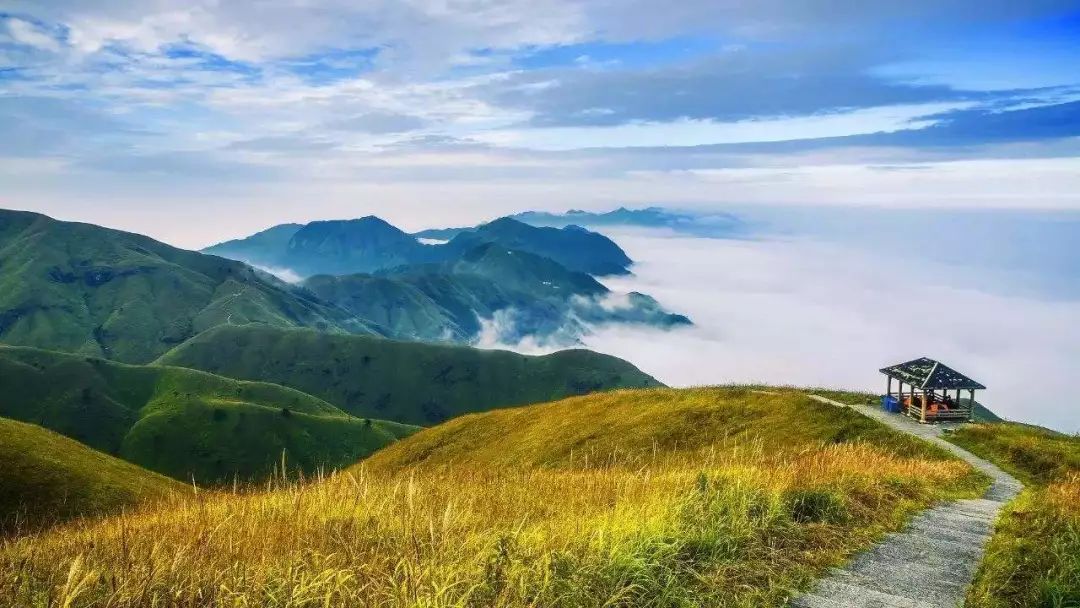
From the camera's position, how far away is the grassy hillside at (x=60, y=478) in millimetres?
73188

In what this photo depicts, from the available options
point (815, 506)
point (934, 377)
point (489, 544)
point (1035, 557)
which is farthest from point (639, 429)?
point (489, 544)

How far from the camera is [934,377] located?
54.3 meters

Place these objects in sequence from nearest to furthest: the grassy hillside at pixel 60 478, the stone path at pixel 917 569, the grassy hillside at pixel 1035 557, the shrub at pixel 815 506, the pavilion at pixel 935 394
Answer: the grassy hillside at pixel 1035 557, the stone path at pixel 917 569, the shrub at pixel 815 506, the pavilion at pixel 935 394, the grassy hillside at pixel 60 478

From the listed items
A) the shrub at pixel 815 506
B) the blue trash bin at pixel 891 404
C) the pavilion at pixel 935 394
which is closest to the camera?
the shrub at pixel 815 506

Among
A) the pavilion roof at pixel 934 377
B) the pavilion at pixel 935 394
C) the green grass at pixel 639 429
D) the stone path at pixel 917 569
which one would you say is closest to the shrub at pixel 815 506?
the stone path at pixel 917 569

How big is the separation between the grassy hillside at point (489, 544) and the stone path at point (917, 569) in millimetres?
308

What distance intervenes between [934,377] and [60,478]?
87.1 metres

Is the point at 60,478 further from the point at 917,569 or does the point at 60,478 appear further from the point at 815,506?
the point at 917,569

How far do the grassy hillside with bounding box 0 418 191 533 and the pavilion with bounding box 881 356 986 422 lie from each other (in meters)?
68.1

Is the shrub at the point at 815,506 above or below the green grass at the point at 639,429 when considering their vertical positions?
above

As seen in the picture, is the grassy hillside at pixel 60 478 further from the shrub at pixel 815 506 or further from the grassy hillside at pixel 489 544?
the shrub at pixel 815 506

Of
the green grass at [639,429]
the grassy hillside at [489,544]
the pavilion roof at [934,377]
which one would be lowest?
the green grass at [639,429]

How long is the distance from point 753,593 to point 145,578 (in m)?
6.03

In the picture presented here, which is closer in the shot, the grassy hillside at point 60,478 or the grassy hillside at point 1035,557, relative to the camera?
the grassy hillside at point 1035,557
